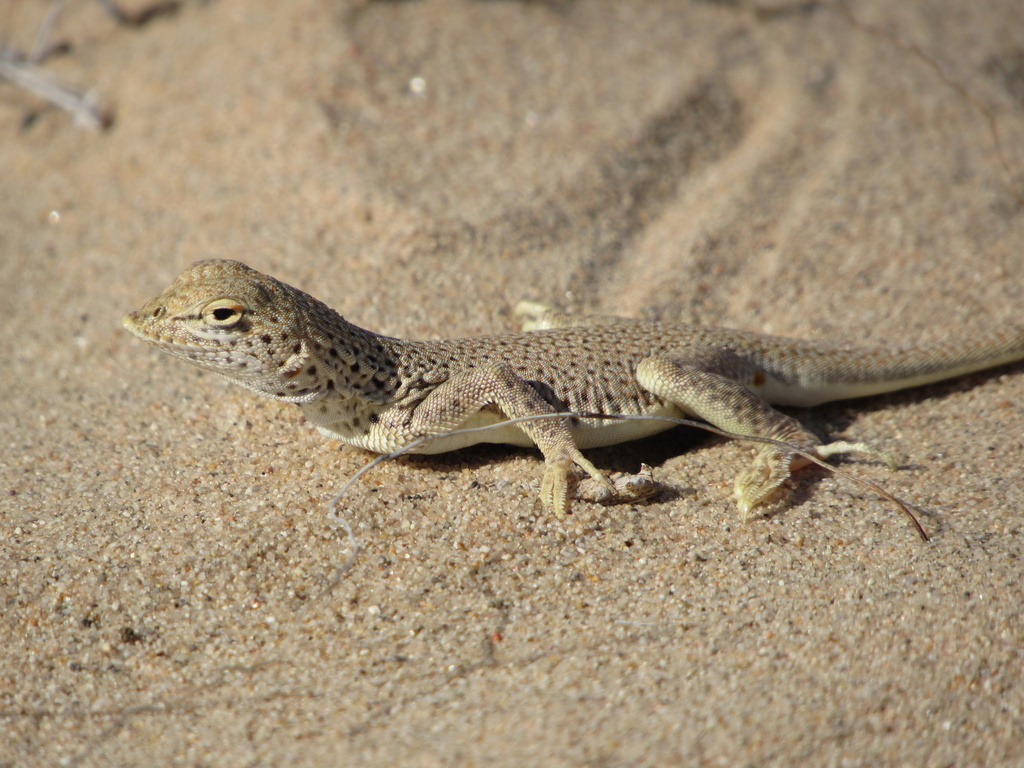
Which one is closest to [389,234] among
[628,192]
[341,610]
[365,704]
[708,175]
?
[628,192]

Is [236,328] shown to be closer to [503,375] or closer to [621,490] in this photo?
[503,375]

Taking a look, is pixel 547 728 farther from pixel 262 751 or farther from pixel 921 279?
pixel 921 279

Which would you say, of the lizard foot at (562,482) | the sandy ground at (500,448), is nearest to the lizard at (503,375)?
the lizard foot at (562,482)

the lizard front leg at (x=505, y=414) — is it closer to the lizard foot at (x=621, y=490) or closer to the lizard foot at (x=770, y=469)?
the lizard foot at (x=621, y=490)

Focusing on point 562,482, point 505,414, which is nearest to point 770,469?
point 562,482

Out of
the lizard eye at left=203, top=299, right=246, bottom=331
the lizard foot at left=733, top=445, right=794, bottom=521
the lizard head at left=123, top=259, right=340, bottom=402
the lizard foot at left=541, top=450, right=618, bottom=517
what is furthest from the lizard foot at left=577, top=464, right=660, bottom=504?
the lizard eye at left=203, top=299, right=246, bottom=331

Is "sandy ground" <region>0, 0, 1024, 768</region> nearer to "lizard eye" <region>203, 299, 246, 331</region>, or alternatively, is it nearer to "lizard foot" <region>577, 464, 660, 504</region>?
"lizard foot" <region>577, 464, 660, 504</region>
